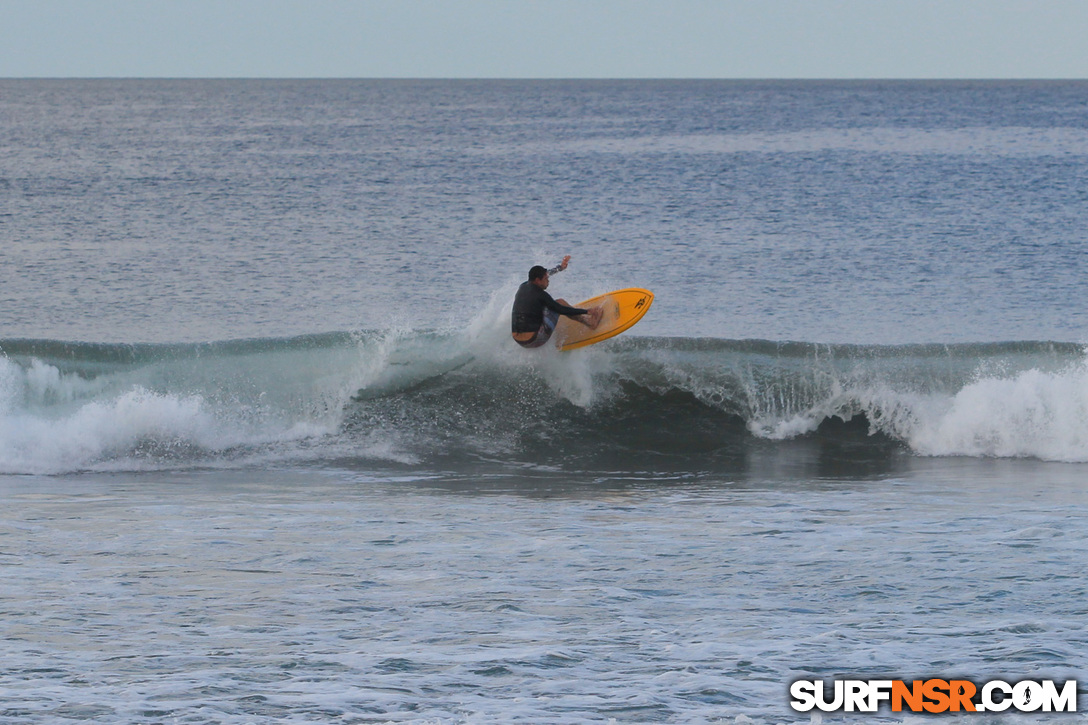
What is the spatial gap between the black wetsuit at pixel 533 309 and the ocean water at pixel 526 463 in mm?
1407

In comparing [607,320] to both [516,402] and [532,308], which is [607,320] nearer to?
[532,308]

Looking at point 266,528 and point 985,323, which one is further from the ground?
point 985,323

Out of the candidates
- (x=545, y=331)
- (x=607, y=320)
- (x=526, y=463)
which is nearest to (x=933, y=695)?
(x=526, y=463)

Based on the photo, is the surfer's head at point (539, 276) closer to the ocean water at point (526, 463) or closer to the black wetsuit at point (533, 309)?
the black wetsuit at point (533, 309)

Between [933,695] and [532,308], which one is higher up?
[532,308]

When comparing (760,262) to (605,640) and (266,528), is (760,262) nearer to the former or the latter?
(266,528)

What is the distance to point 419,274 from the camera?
24703 millimetres

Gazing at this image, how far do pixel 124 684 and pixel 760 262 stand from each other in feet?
69.1

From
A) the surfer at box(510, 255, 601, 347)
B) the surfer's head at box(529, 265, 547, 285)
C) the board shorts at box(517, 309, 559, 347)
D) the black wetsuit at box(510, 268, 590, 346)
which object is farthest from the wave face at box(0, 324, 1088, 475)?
the surfer's head at box(529, 265, 547, 285)

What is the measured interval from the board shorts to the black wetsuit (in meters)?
0.03

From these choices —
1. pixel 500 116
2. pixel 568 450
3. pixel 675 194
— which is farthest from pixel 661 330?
pixel 500 116

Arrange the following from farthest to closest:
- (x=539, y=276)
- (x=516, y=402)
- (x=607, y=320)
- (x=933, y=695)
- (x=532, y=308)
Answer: (x=516, y=402) → (x=607, y=320) → (x=532, y=308) → (x=539, y=276) → (x=933, y=695)

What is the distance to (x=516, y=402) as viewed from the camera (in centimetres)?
1540

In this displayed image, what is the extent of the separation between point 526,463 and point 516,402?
1890 mm
